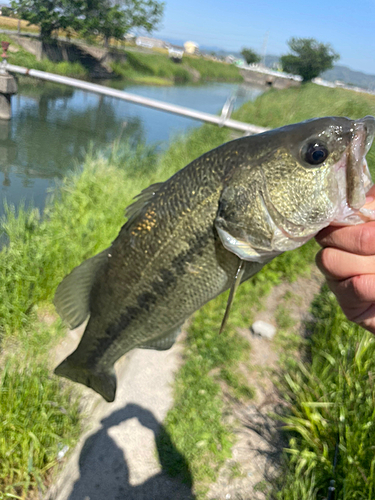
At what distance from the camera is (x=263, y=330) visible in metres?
4.76

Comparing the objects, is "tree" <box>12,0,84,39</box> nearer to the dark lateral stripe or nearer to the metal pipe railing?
the metal pipe railing

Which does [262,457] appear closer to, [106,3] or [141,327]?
[141,327]

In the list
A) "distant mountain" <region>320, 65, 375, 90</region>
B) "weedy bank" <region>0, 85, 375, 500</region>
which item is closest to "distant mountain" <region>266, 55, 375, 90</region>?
"distant mountain" <region>320, 65, 375, 90</region>

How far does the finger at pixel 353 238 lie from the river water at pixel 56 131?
744 centimetres

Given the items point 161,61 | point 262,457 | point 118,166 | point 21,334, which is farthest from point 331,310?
point 161,61

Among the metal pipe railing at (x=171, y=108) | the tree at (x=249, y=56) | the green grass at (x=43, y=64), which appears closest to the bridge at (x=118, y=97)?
the metal pipe railing at (x=171, y=108)

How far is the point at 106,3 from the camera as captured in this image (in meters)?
27.8

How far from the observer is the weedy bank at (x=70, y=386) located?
2.94m

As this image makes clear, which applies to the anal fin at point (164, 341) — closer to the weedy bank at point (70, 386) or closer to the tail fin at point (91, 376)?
the tail fin at point (91, 376)

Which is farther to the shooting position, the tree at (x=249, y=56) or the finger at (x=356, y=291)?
the tree at (x=249, y=56)

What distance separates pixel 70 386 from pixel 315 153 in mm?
3145

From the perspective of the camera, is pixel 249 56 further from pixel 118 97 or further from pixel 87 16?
pixel 118 97

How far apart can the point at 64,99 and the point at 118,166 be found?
1484 centimetres

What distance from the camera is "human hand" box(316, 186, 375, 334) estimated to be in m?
1.30
